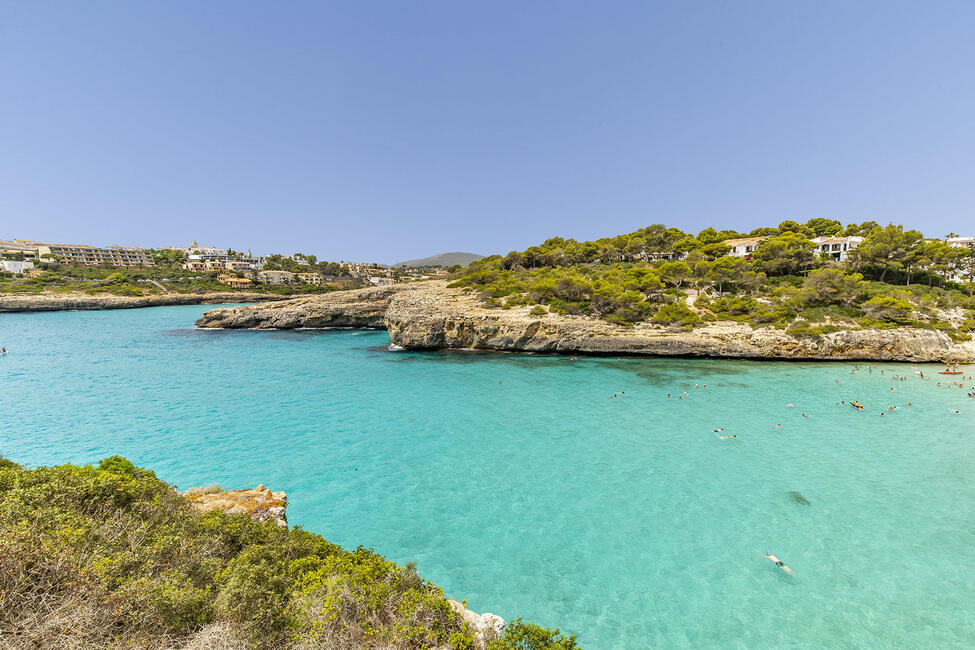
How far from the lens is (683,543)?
22.5 ft

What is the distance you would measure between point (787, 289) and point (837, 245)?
1989 centimetres

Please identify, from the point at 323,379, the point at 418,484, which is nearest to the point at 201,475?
the point at 418,484

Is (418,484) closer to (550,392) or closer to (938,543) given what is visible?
(550,392)

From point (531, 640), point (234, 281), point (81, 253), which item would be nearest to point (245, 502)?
point (531, 640)

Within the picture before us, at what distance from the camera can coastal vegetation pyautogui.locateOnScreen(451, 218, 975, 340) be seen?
23.4 metres

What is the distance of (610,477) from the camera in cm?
919

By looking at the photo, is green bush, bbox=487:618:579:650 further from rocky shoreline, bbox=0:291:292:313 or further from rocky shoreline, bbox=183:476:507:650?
rocky shoreline, bbox=0:291:292:313

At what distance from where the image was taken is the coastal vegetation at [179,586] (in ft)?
8.70

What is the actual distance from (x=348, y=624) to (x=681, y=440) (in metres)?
11.3

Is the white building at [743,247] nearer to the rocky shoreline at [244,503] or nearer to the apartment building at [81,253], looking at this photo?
the rocky shoreline at [244,503]

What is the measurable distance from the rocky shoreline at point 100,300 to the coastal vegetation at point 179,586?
76.7 m

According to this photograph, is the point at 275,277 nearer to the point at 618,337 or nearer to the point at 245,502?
the point at 618,337

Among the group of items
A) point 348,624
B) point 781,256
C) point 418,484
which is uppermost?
point 781,256

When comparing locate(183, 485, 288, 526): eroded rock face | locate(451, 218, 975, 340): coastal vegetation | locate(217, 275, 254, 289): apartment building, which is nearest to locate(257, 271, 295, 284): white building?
locate(217, 275, 254, 289): apartment building
